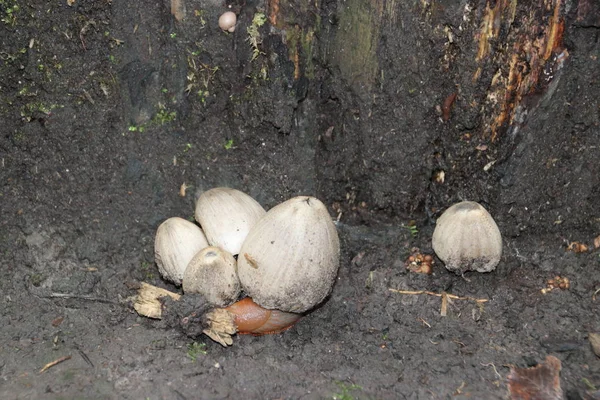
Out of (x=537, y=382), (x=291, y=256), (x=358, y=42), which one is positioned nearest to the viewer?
(x=537, y=382)

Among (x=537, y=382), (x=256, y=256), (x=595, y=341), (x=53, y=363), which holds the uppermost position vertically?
(x=256, y=256)

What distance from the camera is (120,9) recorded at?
13.0ft

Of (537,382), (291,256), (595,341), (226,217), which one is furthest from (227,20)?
(595,341)

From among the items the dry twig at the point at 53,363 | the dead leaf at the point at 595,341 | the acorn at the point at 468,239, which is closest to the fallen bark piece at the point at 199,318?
the dry twig at the point at 53,363

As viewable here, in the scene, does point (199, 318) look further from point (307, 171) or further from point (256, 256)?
point (307, 171)

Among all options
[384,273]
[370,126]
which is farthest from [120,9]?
[384,273]

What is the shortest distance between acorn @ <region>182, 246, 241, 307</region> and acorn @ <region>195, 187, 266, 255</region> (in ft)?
0.46

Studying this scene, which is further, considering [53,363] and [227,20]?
[227,20]

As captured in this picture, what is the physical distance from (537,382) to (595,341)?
1.62 feet

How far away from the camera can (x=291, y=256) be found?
3.65 m

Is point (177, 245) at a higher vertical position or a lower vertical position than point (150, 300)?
higher

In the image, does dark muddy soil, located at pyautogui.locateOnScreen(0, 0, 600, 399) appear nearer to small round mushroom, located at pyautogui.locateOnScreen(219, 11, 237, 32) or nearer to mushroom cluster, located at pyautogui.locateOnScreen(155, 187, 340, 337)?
small round mushroom, located at pyautogui.locateOnScreen(219, 11, 237, 32)

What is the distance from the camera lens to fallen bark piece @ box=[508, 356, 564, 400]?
3.46 meters


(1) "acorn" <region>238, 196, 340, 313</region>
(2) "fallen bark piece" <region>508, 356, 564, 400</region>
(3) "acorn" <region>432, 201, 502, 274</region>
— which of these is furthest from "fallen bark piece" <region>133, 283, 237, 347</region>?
(2) "fallen bark piece" <region>508, 356, 564, 400</region>
